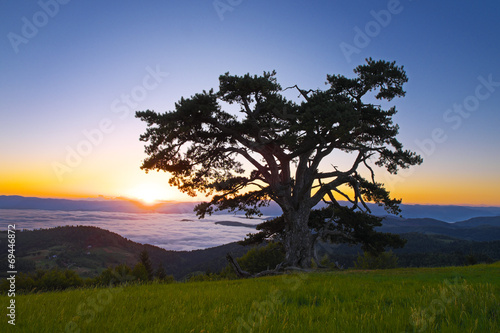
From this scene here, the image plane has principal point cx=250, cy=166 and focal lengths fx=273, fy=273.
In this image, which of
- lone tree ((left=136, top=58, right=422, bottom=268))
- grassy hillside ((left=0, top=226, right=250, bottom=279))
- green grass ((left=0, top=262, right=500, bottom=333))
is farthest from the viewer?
grassy hillside ((left=0, top=226, right=250, bottom=279))

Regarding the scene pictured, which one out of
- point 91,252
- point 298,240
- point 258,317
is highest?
point 258,317

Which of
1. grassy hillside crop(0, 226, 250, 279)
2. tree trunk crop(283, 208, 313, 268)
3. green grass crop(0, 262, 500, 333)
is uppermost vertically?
green grass crop(0, 262, 500, 333)

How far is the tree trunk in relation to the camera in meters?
18.3

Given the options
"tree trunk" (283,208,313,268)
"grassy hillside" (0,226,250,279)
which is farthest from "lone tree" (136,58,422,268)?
"grassy hillside" (0,226,250,279)

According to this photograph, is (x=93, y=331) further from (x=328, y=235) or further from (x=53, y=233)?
(x=53, y=233)

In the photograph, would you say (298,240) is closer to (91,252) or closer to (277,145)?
(277,145)

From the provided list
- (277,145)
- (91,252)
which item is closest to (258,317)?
(277,145)

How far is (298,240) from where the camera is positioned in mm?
18781

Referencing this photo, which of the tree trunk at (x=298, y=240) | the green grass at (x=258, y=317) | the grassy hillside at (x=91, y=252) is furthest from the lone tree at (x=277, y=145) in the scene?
the grassy hillside at (x=91, y=252)

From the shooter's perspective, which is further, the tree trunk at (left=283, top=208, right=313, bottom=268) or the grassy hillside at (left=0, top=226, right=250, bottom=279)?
the grassy hillside at (left=0, top=226, right=250, bottom=279)

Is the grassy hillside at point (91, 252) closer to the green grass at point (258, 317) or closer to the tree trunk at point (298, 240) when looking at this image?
the tree trunk at point (298, 240)

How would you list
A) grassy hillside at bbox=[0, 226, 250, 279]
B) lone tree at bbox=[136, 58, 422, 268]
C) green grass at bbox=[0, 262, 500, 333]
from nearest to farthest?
1. green grass at bbox=[0, 262, 500, 333]
2. lone tree at bbox=[136, 58, 422, 268]
3. grassy hillside at bbox=[0, 226, 250, 279]

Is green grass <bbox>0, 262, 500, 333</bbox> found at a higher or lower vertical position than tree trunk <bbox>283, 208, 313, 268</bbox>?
higher

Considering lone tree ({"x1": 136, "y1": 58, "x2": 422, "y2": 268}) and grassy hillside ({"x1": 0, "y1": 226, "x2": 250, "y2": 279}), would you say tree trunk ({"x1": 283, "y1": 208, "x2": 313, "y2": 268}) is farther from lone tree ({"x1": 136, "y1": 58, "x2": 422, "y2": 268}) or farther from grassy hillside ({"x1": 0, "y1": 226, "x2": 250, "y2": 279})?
grassy hillside ({"x1": 0, "y1": 226, "x2": 250, "y2": 279})
